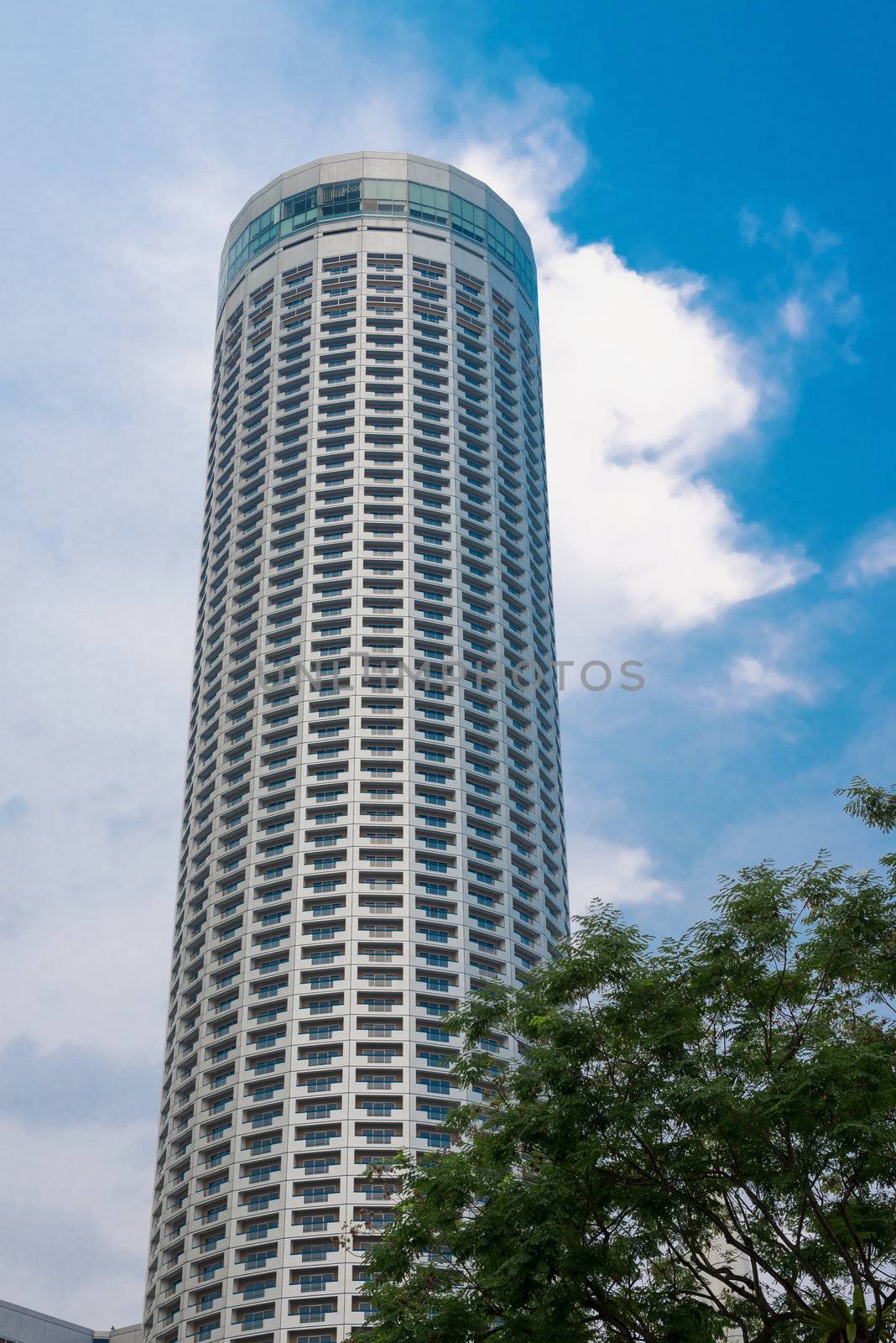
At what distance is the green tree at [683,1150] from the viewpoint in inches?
1075

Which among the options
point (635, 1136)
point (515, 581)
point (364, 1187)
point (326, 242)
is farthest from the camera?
point (326, 242)

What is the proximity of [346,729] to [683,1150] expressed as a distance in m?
75.3

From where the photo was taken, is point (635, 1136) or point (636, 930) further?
point (636, 930)

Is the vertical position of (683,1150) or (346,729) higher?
(346,729)

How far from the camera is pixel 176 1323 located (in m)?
86.5

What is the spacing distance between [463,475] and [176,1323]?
62.8 meters

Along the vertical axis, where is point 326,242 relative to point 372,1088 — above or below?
above

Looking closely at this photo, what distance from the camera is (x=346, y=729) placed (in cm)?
10250

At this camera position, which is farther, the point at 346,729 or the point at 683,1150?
the point at 346,729

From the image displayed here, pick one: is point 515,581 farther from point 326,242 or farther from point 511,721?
point 326,242

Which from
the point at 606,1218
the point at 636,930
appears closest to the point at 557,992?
the point at 636,930

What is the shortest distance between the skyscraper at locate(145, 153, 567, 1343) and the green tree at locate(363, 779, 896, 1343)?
46.5 meters

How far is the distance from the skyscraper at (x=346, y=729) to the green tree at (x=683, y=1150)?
46.5m

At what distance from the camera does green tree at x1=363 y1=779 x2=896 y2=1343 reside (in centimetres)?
2730
